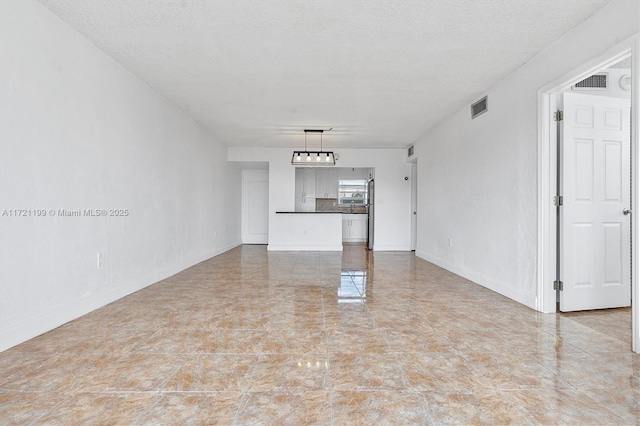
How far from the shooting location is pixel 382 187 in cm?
832

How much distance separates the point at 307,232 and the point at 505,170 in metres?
5.21

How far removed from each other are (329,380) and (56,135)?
2.66 m

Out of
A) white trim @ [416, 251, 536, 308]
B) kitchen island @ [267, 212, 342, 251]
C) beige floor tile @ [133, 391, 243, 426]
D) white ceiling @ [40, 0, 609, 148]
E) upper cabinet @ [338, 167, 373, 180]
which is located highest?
white ceiling @ [40, 0, 609, 148]

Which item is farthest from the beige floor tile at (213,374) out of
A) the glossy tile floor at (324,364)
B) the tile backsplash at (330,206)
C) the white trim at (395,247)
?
the tile backsplash at (330,206)

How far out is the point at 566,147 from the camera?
3172mm

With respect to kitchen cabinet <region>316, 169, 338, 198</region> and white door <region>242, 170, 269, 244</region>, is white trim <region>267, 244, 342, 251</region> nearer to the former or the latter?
white door <region>242, 170, 269, 244</region>

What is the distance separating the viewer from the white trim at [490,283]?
3408 mm

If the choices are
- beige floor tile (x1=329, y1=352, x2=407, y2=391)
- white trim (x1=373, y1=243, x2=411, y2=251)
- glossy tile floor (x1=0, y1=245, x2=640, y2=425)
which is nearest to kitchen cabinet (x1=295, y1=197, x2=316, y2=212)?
white trim (x1=373, y1=243, x2=411, y2=251)

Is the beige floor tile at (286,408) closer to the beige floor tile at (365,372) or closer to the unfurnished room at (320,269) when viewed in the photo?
the unfurnished room at (320,269)

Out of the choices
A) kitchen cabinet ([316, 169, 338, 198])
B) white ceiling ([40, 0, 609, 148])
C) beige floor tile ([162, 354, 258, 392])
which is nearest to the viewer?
beige floor tile ([162, 354, 258, 392])

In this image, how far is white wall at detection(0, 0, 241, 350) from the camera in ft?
7.61

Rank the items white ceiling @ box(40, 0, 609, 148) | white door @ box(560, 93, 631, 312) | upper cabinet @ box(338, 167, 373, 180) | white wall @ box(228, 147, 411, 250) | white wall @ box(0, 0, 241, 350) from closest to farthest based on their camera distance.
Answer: white wall @ box(0, 0, 241, 350)
white ceiling @ box(40, 0, 609, 148)
white door @ box(560, 93, 631, 312)
white wall @ box(228, 147, 411, 250)
upper cabinet @ box(338, 167, 373, 180)

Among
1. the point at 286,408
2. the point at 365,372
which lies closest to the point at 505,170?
the point at 365,372

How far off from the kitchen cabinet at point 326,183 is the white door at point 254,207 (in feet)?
5.71
